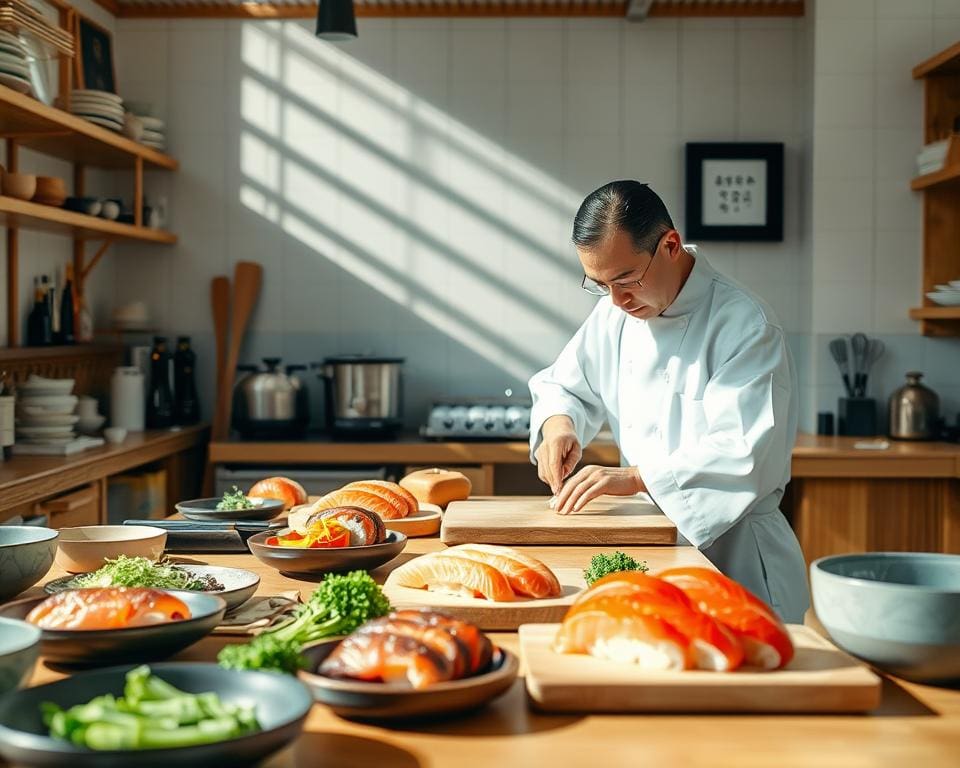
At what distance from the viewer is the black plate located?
35.7 inches

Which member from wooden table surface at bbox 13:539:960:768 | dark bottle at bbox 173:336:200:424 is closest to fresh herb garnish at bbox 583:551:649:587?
wooden table surface at bbox 13:539:960:768

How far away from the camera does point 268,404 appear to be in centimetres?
463

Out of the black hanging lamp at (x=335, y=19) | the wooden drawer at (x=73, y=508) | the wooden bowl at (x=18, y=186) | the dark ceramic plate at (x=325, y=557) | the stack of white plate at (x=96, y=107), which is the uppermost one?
the black hanging lamp at (x=335, y=19)

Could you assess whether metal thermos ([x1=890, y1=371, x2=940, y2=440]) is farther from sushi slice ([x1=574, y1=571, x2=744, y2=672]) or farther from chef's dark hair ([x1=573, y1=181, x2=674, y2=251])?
sushi slice ([x1=574, y1=571, x2=744, y2=672])

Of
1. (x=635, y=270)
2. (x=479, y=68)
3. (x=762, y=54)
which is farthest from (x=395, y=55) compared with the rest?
(x=635, y=270)

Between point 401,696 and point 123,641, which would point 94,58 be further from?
point 401,696

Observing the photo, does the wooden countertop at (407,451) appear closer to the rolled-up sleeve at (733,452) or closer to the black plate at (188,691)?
the rolled-up sleeve at (733,452)

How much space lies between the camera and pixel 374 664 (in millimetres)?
1151

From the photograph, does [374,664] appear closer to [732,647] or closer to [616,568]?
[732,647]

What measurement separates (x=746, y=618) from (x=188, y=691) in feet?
1.97

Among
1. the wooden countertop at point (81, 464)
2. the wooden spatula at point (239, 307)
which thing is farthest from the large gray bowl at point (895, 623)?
the wooden spatula at point (239, 307)

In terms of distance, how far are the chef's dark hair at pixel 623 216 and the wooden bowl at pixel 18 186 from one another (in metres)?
2.11

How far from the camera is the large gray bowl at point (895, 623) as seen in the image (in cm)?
123

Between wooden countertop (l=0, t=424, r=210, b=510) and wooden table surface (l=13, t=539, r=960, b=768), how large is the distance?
7.09 feet
